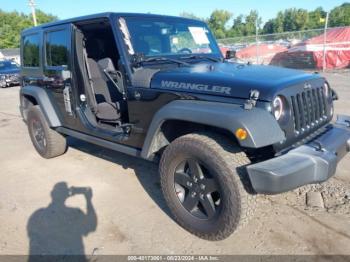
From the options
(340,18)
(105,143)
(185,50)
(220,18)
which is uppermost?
(220,18)

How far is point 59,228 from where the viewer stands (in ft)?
10.9

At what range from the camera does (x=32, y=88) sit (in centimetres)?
519

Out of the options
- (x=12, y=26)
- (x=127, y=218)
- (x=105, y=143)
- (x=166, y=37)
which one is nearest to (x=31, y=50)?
(x=105, y=143)

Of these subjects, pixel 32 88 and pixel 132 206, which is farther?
pixel 32 88

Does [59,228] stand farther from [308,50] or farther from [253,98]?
[308,50]

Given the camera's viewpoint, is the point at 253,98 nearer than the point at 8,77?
Yes

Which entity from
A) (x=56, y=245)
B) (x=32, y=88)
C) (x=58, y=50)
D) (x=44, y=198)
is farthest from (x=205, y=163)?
(x=32, y=88)

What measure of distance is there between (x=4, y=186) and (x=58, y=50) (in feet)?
6.33

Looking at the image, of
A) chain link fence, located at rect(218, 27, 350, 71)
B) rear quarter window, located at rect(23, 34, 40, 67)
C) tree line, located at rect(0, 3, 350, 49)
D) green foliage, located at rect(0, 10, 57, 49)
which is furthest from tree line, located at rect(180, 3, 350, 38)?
rear quarter window, located at rect(23, 34, 40, 67)

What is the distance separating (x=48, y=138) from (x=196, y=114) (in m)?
3.20

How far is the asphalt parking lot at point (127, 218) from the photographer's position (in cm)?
295

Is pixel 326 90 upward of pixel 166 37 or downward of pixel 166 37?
downward

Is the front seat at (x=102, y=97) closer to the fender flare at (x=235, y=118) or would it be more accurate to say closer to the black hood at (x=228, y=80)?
the black hood at (x=228, y=80)

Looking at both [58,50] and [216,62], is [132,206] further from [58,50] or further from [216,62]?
[58,50]
